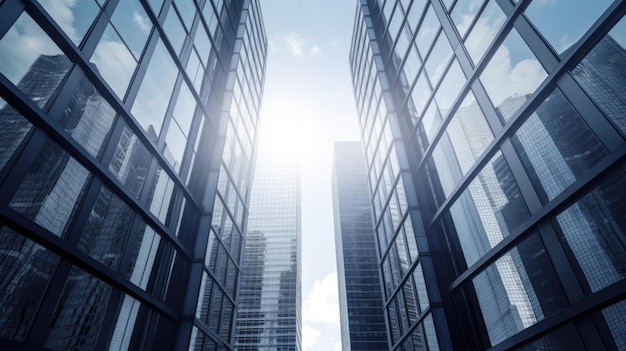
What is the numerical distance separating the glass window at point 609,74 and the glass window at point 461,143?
4175 millimetres

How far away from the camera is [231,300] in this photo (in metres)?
23.0

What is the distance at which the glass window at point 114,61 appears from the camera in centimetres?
1155

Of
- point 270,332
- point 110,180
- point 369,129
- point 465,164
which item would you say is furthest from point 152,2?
point 270,332

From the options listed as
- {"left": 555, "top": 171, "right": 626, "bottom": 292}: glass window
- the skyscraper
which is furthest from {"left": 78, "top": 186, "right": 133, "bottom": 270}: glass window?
{"left": 555, "top": 171, "right": 626, "bottom": 292}: glass window

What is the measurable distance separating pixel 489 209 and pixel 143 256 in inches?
519

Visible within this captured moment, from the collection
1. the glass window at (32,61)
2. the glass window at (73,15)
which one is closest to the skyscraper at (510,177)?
the glass window at (73,15)

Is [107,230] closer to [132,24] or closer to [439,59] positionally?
[132,24]

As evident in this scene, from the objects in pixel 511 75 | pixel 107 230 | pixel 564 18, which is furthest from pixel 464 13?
pixel 107 230

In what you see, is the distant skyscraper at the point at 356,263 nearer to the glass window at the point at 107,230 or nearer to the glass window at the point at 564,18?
the glass window at the point at 107,230

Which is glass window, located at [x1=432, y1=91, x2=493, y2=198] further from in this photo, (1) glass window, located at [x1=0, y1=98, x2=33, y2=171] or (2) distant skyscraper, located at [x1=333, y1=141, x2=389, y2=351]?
(2) distant skyscraper, located at [x1=333, y1=141, x2=389, y2=351]

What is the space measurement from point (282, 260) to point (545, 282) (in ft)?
546

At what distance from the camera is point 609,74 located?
836 centimetres

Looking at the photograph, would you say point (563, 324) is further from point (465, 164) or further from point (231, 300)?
point (231, 300)

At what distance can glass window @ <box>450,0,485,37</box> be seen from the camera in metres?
A: 14.5
